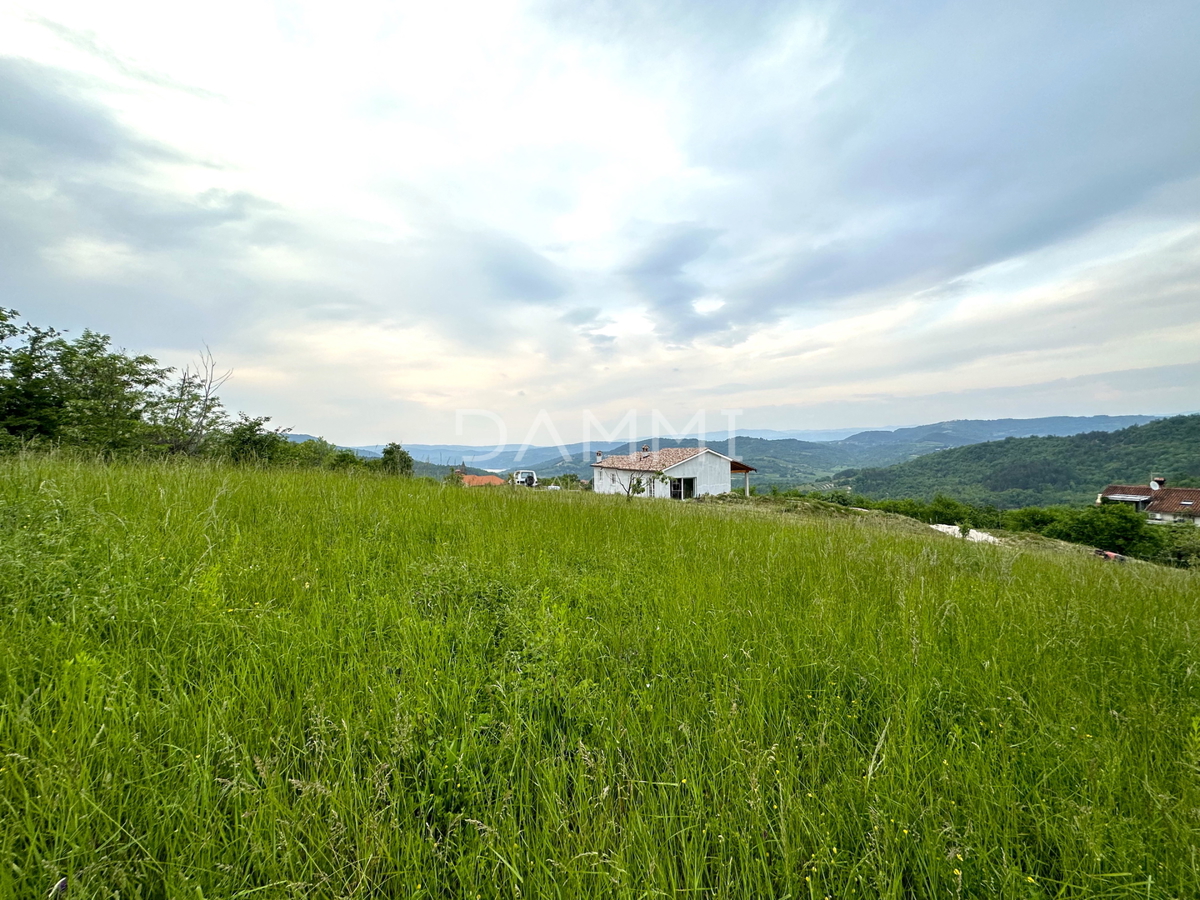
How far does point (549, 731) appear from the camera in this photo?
1826 mm

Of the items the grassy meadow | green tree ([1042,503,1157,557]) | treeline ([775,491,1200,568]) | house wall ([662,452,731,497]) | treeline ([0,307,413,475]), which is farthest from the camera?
house wall ([662,452,731,497])

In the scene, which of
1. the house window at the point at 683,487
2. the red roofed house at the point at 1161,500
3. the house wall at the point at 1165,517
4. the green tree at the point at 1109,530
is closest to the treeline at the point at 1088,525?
the green tree at the point at 1109,530

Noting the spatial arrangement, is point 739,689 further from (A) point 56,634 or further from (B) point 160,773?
(A) point 56,634

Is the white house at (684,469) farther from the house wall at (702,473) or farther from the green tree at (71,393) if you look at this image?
the green tree at (71,393)

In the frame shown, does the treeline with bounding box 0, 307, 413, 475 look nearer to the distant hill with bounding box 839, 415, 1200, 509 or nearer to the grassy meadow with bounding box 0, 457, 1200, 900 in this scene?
the grassy meadow with bounding box 0, 457, 1200, 900

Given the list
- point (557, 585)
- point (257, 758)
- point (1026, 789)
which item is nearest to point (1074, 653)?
point (1026, 789)

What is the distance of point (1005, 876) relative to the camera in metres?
1.26

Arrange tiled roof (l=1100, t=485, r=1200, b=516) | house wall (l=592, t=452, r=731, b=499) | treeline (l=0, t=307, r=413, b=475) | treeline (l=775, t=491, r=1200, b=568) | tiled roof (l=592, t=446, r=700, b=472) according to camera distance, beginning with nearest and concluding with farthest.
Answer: treeline (l=0, t=307, r=413, b=475) → treeline (l=775, t=491, r=1200, b=568) → tiled roof (l=592, t=446, r=700, b=472) → house wall (l=592, t=452, r=731, b=499) → tiled roof (l=1100, t=485, r=1200, b=516)

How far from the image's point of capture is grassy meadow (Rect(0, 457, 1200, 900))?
1239mm

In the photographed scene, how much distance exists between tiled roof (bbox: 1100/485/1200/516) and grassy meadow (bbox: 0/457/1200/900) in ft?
303

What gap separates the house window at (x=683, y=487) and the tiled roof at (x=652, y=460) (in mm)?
1920

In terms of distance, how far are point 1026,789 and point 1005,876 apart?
18.7 inches

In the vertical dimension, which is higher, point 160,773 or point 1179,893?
point 160,773

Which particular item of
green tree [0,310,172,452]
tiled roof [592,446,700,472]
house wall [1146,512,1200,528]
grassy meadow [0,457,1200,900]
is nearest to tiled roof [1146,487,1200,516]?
house wall [1146,512,1200,528]
